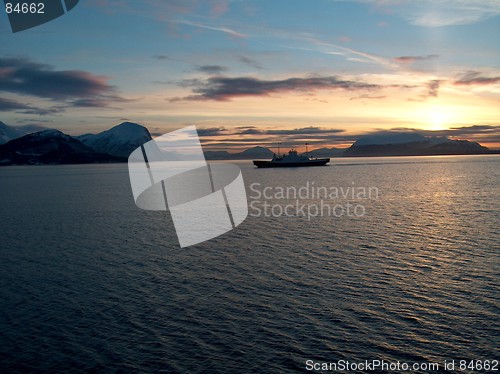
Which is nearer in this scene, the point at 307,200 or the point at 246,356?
the point at 246,356

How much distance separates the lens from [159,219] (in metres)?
65.1

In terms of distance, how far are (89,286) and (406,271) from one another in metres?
24.4

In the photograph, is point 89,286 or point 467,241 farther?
point 467,241

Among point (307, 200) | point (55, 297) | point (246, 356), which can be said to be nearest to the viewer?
point (246, 356)

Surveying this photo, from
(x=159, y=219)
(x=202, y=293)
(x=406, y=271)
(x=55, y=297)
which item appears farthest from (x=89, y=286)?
(x=159, y=219)

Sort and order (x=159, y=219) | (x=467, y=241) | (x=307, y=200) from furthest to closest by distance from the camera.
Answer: (x=307, y=200), (x=159, y=219), (x=467, y=241)

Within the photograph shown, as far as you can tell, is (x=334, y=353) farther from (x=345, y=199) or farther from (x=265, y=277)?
(x=345, y=199)

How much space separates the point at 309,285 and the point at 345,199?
6278 cm

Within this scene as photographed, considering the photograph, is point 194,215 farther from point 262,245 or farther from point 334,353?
point 334,353

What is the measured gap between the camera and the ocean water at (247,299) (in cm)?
2027

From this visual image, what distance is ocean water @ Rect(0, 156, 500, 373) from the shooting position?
20.3 m

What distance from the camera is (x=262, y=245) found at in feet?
145

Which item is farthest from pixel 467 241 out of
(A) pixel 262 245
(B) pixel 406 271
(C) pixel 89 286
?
(C) pixel 89 286

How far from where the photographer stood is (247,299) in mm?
27469
